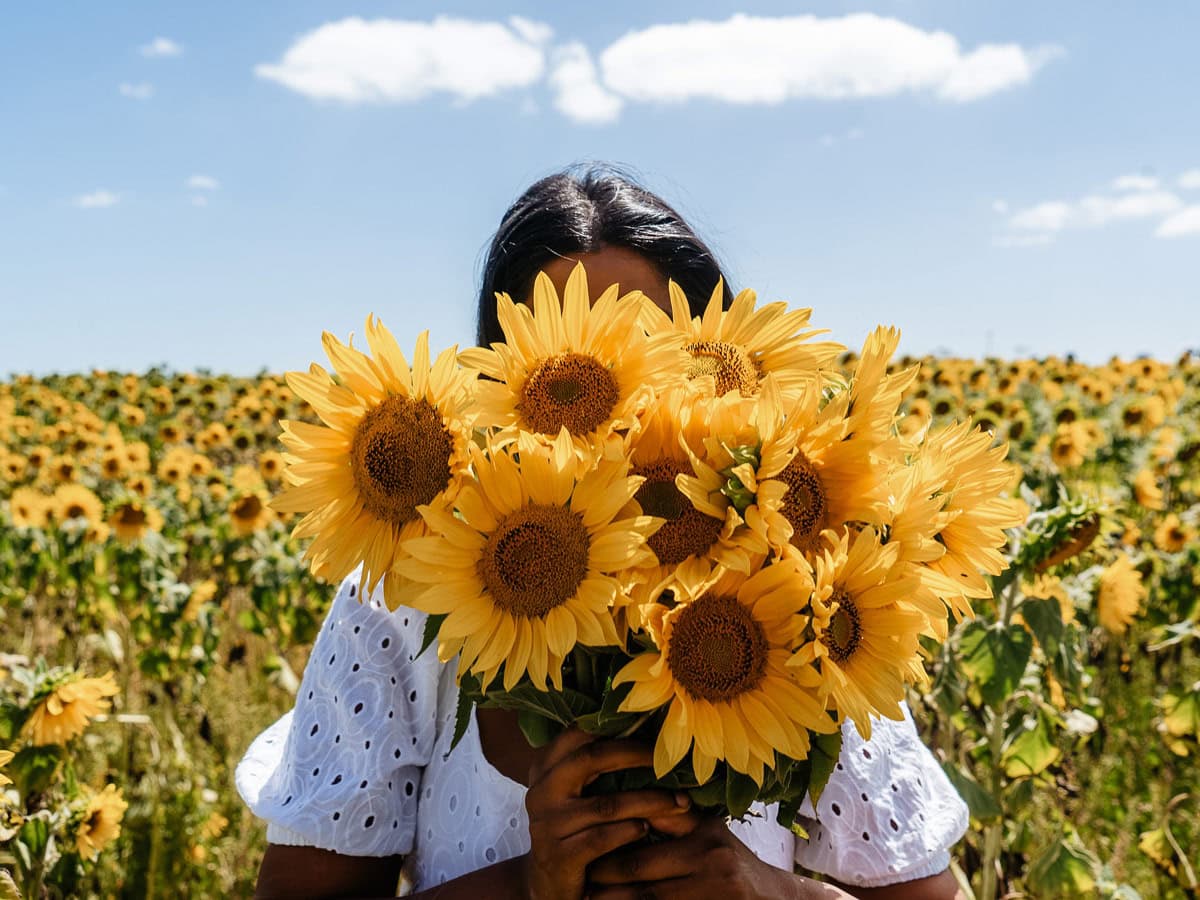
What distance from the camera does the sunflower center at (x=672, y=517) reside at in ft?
2.36

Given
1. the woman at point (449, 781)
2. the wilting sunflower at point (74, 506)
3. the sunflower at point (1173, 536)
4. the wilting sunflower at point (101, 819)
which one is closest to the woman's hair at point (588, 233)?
the woman at point (449, 781)

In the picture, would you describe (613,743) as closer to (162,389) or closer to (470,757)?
(470,757)

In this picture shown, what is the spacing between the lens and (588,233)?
4.21 ft

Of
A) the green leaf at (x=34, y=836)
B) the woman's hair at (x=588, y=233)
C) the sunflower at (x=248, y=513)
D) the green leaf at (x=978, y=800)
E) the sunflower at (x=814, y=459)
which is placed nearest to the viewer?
the sunflower at (x=814, y=459)

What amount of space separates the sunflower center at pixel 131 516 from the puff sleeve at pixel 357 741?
2970 millimetres

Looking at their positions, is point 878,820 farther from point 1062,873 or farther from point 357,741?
point 1062,873

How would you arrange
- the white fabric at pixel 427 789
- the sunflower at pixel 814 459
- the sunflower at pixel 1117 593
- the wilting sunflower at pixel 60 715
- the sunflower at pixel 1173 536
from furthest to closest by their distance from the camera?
the sunflower at pixel 1173 536 < the sunflower at pixel 1117 593 < the wilting sunflower at pixel 60 715 < the white fabric at pixel 427 789 < the sunflower at pixel 814 459

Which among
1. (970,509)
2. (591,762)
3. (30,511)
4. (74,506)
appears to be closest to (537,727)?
(591,762)

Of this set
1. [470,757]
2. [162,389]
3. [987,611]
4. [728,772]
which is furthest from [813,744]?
[162,389]

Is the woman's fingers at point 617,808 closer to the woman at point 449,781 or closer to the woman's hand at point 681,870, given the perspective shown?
the woman's hand at point 681,870

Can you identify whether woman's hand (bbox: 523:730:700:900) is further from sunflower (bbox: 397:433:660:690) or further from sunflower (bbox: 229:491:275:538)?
sunflower (bbox: 229:491:275:538)

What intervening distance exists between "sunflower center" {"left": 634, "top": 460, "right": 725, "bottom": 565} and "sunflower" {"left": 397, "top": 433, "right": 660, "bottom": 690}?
1.1 inches

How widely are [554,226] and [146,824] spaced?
95.3 inches

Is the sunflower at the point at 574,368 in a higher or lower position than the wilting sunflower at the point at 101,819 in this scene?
higher
